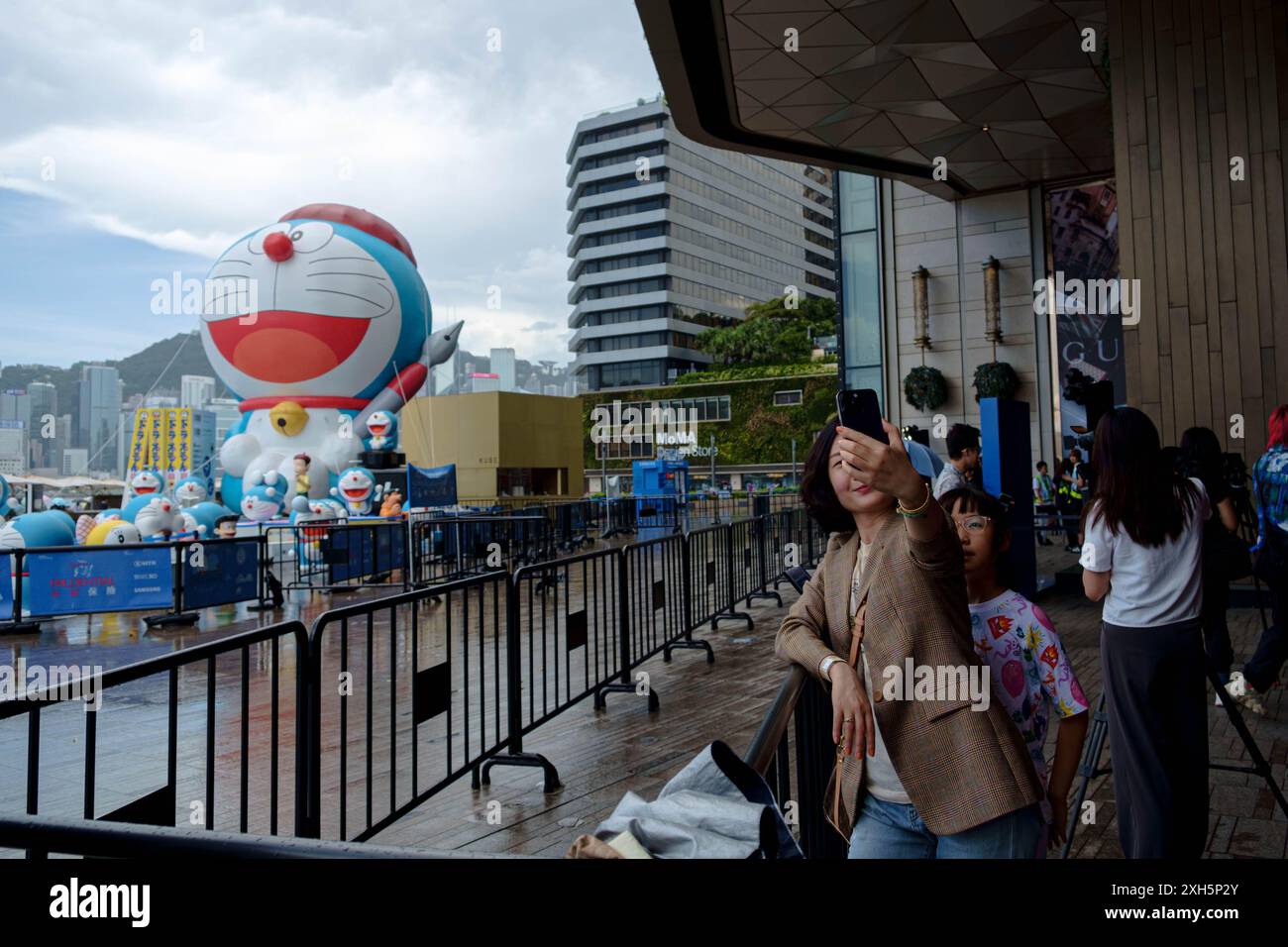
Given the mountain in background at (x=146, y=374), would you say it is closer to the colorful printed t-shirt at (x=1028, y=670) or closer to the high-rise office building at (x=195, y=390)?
the high-rise office building at (x=195, y=390)

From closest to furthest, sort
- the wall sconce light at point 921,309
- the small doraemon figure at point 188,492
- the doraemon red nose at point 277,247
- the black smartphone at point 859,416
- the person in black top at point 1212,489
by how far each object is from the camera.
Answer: the black smartphone at point 859,416
the person in black top at point 1212,489
the small doraemon figure at point 188,492
the wall sconce light at point 921,309
the doraemon red nose at point 277,247

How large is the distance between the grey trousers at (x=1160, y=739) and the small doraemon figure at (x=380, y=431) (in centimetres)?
2249

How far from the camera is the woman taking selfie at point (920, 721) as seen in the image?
1.84 metres

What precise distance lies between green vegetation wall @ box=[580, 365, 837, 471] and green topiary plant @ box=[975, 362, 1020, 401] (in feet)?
143

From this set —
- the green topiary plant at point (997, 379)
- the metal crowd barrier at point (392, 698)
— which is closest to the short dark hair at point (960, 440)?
the metal crowd barrier at point (392, 698)

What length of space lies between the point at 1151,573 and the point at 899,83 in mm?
13446

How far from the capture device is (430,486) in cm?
1451

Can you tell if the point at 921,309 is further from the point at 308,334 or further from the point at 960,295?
the point at 308,334

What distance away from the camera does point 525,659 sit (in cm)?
752

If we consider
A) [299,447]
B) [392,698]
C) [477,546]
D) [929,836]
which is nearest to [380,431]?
[299,447]

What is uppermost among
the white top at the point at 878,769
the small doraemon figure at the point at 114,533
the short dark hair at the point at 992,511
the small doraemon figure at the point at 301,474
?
the small doraemon figure at the point at 301,474

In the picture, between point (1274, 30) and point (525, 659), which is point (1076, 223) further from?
point (525, 659)

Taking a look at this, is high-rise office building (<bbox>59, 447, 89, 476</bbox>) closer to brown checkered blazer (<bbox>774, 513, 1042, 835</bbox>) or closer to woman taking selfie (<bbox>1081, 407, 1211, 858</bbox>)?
woman taking selfie (<bbox>1081, 407, 1211, 858</bbox>)

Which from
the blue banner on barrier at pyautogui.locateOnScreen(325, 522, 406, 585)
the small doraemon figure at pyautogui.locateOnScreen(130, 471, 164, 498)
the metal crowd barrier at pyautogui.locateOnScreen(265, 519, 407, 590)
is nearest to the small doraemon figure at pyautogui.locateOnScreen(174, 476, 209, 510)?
the small doraemon figure at pyautogui.locateOnScreen(130, 471, 164, 498)
